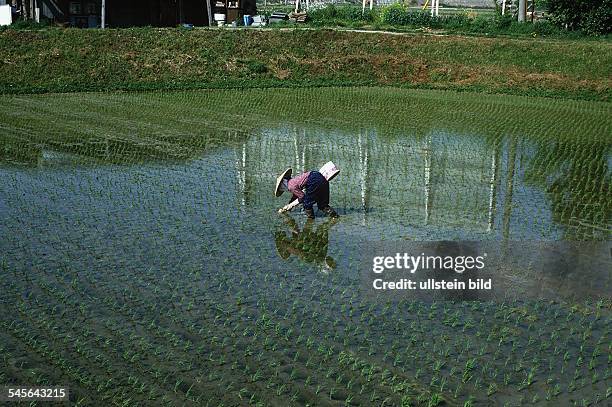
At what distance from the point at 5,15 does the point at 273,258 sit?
24.8 m

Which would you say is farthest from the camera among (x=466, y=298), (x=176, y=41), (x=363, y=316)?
(x=176, y=41)

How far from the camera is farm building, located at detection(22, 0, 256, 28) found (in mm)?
31791

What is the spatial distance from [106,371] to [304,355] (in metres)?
1.66

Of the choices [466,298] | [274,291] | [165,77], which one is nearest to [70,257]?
[274,291]

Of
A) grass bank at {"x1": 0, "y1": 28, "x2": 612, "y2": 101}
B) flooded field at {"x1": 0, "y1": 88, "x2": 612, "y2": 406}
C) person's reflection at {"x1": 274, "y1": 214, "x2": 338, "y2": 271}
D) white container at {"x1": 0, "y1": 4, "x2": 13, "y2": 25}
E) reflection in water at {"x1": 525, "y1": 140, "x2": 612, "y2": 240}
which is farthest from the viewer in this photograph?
white container at {"x1": 0, "y1": 4, "x2": 13, "y2": 25}

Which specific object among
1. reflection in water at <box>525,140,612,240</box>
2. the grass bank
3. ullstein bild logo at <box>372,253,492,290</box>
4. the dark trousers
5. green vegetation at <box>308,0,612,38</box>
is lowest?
ullstein bild logo at <box>372,253,492,290</box>

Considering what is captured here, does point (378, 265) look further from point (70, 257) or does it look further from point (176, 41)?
point (176, 41)

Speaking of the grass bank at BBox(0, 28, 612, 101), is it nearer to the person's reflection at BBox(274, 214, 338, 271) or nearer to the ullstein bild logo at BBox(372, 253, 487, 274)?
the person's reflection at BBox(274, 214, 338, 271)

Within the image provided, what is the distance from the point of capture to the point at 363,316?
7.51 m

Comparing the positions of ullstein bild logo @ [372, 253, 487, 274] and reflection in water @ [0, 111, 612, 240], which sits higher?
reflection in water @ [0, 111, 612, 240]

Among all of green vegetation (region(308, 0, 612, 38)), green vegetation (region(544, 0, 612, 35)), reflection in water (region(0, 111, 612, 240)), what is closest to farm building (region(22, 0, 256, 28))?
green vegetation (region(308, 0, 612, 38))

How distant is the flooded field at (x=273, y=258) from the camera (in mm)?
6332

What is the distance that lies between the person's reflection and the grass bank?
14.8 m

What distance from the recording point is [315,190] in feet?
33.7
